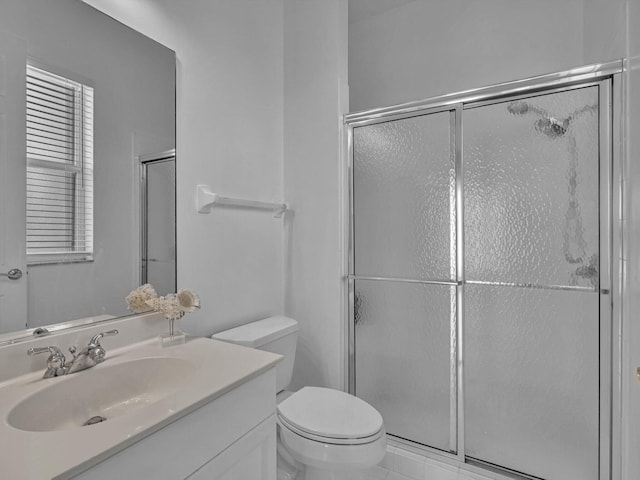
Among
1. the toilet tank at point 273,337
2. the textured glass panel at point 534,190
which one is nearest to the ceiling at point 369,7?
the textured glass panel at point 534,190

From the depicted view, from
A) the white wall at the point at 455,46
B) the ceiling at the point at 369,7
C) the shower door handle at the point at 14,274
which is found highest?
the ceiling at the point at 369,7

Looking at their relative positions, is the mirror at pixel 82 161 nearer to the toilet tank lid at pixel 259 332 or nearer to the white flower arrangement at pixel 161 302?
the white flower arrangement at pixel 161 302

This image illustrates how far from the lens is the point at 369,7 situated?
8.37 feet

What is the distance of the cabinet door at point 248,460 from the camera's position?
3.13 ft

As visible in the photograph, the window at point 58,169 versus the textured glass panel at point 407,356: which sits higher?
the window at point 58,169

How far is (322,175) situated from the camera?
203 centimetres

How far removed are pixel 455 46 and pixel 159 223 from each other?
2.10 meters

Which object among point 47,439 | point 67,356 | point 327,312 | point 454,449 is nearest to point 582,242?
point 454,449

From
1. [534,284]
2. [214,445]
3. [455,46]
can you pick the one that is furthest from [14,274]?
[455,46]

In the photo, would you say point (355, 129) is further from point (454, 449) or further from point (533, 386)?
point (454, 449)

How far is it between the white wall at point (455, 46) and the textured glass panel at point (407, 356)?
4.64 ft

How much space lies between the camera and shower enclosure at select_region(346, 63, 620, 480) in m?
1.46

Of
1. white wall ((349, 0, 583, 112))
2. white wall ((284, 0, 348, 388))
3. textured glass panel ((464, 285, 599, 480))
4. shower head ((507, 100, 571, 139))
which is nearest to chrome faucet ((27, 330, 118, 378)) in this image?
white wall ((284, 0, 348, 388))

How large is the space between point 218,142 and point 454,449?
72.1 inches
